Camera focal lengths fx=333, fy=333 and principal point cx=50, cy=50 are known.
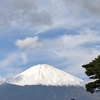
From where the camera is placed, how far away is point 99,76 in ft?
151

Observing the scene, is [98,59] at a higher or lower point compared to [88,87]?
higher

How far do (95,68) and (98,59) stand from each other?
3.94 meters

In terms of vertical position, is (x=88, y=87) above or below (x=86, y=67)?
below

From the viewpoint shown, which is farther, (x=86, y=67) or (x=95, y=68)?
(x=86, y=67)

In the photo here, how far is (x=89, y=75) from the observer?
48000 mm

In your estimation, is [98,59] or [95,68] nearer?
[95,68]

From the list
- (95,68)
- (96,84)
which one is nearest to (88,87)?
(96,84)

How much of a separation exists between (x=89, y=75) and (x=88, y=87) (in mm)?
1880

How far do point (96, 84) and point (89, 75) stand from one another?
5.32 feet

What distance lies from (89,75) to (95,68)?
2.97m

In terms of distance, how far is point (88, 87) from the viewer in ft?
159

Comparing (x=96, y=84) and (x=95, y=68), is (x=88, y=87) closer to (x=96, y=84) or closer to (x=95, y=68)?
(x=96, y=84)

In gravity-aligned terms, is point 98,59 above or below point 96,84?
above

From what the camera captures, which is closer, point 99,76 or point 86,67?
point 99,76
